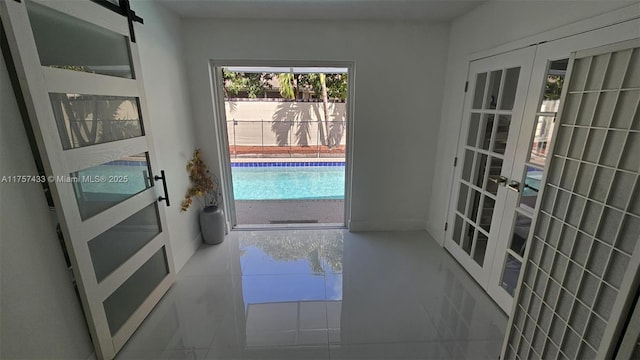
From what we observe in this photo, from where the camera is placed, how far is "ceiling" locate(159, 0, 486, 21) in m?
2.35

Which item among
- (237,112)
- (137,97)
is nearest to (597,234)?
(137,97)

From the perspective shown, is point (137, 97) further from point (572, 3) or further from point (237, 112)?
point (237, 112)

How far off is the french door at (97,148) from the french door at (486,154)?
109 inches

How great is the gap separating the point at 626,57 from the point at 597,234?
0.76 meters

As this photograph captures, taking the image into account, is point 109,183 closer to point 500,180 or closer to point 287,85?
point 500,180

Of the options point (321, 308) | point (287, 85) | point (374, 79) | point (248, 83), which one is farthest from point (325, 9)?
point (248, 83)

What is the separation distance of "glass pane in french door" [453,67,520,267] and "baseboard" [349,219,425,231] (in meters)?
0.69

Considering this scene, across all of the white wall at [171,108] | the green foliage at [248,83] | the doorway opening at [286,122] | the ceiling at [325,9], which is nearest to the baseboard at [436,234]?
the ceiling at [325,9]

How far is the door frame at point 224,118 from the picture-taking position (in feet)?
9.59

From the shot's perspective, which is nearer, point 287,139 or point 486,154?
point 486,154

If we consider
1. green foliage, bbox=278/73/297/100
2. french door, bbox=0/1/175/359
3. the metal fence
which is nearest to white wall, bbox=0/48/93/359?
french door, bbox=0/1/175/359

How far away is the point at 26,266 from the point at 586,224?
102 inches

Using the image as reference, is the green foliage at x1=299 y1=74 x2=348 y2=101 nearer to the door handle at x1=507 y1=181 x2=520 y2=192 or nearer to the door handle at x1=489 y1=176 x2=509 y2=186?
the door handle at x1=489 y1=176 x2=509 y2=186

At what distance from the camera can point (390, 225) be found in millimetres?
3539
